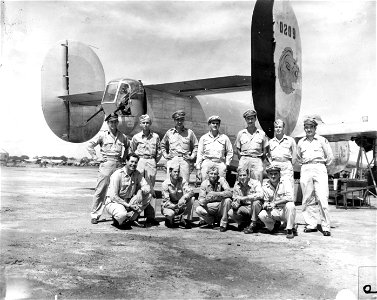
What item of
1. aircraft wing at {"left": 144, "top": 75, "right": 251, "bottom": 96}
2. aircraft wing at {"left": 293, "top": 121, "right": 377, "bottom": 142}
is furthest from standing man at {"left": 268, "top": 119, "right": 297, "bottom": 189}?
aircraft wing at {"left": 293, "top": 121, "right": 377, "bottom": 142}

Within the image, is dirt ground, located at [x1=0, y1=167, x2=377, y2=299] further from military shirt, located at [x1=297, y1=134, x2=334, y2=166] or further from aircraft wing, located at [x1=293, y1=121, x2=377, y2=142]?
aircraft wing, located at [x1=293, y1=121, x2=377, y2=142]

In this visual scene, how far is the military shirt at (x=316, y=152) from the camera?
6.86 meters

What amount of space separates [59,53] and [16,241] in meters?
11.9

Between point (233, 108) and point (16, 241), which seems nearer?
point (16, 241)

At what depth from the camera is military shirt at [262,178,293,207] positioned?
640cm

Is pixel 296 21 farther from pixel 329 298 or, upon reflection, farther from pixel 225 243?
pixel 329 298

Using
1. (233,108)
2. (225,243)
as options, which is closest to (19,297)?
(225,243)

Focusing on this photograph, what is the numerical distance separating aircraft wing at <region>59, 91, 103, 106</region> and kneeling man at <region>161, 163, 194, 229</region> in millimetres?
7657

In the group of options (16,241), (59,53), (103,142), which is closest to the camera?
(16,241)

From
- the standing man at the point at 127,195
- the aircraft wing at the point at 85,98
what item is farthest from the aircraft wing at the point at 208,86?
the standing man at the point at 127,195

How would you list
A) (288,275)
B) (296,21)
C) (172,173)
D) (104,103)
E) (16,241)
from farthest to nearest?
1. (104,103)
2. (296,21)
3. (172,173)
4. (16,241)
5. (288,275)

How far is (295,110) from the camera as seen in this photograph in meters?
10.3

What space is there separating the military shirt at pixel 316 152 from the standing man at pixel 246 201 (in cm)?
101

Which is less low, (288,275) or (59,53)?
(59,53)
